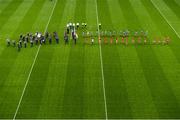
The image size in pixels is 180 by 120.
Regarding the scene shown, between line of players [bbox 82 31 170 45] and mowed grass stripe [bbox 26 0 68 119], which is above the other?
mowed grass stripe [bbox 26 0 68 119]

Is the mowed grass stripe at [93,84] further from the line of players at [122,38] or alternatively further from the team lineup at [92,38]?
the line of players at [122,38]

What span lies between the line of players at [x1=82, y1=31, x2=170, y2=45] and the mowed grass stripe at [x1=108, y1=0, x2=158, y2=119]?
141cm

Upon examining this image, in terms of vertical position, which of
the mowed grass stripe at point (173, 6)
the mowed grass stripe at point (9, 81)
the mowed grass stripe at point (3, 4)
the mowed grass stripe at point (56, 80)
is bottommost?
the mowed grass stripe at point (173, 6)

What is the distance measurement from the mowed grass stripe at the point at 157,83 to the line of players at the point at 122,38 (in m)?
1.82

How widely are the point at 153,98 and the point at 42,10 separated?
26610mm

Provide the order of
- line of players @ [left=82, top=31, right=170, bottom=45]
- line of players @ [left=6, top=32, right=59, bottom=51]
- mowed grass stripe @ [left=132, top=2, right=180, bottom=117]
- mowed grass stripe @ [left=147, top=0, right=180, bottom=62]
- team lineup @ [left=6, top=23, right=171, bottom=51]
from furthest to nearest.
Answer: line of players @ [left=82, top=31, right=170, bottom=45] → team lineup @ [left=6, top=23, right=171, bottom=51] → line of players @ [left=6, top=32, right=59, bottom=51] → mowed grass stripe @ [left=147, top=0, right=180, bottom=62] → mowed grass stripe @ [left=132, top=2, right=180, bottom=117]

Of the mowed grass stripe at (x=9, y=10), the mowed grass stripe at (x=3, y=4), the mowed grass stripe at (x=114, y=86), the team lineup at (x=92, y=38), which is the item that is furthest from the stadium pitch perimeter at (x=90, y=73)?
the mowed grass stripe at (x=3, y=4)

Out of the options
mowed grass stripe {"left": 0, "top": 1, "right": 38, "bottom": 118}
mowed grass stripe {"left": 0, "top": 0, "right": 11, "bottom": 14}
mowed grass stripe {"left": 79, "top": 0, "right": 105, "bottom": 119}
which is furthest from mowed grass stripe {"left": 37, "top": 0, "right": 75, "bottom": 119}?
mowed grass stripe {"left": 0, "top": 0, "right": 11, "bottom": 14}

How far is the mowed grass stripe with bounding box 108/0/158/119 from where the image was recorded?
27.1 meters

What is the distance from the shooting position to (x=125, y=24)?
4444cm

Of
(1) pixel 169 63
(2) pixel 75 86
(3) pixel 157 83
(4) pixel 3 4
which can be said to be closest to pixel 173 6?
(1) pixel 169 63

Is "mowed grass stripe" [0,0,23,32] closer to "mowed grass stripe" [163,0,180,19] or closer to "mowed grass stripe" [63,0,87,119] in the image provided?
"mowed grass stripe" [63,0,87,119]

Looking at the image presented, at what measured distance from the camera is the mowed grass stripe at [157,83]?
90.6 ft

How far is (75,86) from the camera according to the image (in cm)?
3033
